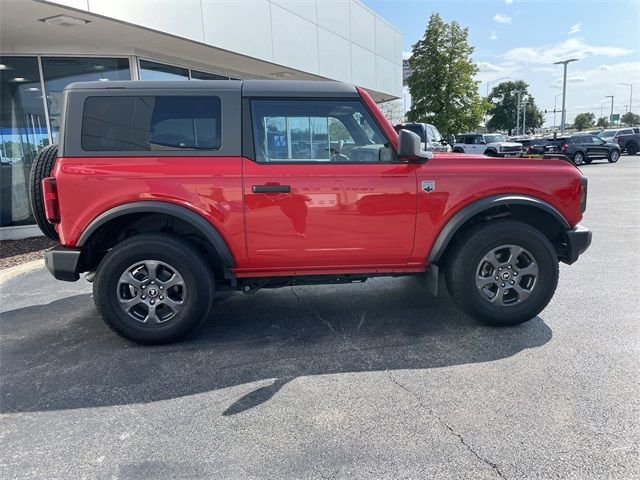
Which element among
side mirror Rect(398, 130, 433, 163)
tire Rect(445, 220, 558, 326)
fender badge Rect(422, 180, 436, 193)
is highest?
side mirror Rect(398, 130, 433, 163)

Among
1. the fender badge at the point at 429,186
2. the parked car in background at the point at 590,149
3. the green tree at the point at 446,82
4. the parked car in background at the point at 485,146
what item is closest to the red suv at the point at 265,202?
the fender badge at the point at 429,186

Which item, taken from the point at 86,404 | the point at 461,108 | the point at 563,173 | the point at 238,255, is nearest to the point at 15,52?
the point at 238,255

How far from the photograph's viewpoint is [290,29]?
11.1m

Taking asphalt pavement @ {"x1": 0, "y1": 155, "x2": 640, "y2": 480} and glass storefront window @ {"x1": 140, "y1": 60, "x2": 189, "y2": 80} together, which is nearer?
asphalt pavement @ {"x1": 0, "y1": 155, "x2": 640, "y2": 480}

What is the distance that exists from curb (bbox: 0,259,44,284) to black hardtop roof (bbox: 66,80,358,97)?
363cm

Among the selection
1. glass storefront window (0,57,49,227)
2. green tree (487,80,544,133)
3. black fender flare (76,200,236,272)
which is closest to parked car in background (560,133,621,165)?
glass storefront window (0,57,49,227)

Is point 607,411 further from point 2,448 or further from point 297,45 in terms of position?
point 297,45

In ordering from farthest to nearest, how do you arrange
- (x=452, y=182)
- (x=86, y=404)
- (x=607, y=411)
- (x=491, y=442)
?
(x=452, y=182) → (x=86, y=404) → (x=607, y=411) → (x=491, y=442)

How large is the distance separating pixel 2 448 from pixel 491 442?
271 cm

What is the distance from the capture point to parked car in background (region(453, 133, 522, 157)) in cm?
2380

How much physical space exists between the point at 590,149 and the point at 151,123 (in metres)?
26.9

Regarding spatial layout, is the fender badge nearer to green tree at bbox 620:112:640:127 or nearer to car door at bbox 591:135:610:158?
car door at bbox 591:135:610:158

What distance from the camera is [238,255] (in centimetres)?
363

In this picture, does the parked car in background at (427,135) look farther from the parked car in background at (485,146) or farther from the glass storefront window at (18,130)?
the parked car in background at (485,146)
